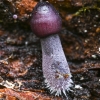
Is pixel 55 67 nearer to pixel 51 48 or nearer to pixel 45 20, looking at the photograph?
pixel 51 48

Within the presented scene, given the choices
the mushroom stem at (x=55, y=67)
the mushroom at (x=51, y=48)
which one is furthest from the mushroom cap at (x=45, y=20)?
the mushroom stem at (x=55, y=67)

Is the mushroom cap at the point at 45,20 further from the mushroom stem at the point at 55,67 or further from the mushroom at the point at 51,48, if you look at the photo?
the mushroom stem at the point at 55,67

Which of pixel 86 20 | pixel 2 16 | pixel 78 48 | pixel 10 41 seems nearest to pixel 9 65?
pixel 10 41

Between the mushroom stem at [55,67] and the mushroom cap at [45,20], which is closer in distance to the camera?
the mushroom cap at [45,20]

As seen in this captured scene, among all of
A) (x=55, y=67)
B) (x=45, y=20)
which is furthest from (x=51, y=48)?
(x=45, y=20)

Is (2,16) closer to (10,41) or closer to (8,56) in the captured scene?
(10,41)

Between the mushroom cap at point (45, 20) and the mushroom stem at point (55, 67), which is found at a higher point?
the mushroom cap at point (45, 20)

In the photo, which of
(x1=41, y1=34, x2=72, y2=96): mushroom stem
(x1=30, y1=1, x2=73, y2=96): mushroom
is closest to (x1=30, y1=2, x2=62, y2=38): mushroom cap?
(x1=30, y1=1, x2=73, y2=96): mushroom
